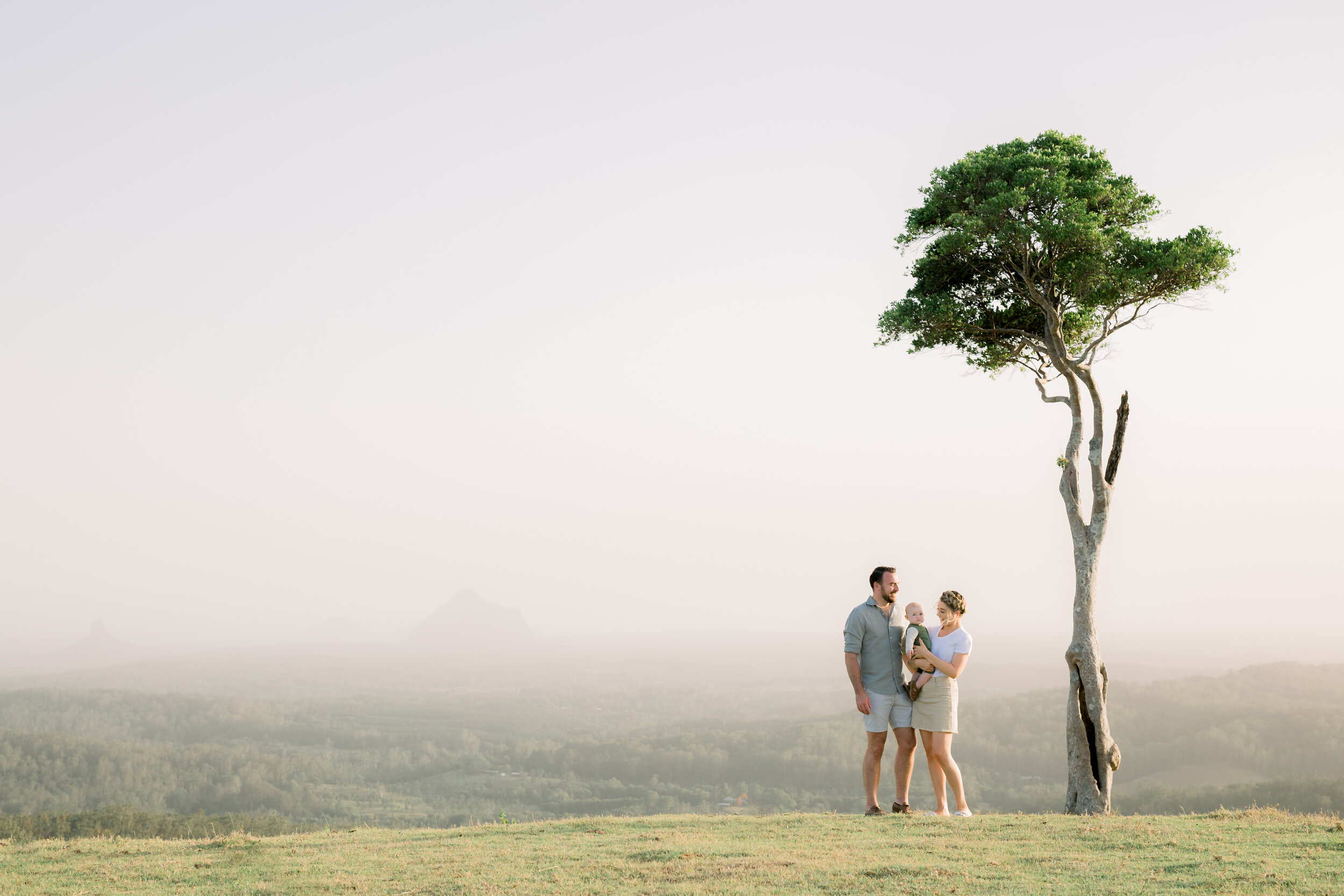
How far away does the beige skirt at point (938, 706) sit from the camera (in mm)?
10438

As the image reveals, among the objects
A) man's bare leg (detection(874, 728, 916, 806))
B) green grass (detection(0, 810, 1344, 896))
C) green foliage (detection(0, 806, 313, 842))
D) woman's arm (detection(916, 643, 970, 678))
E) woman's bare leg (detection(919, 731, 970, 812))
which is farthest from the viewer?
green foliage (detection(0, 806, 313, 842))

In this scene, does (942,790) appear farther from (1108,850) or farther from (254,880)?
(254,880)

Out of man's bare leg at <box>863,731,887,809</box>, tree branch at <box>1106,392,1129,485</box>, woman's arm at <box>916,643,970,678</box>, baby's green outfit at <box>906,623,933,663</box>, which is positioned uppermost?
tree branch at <box>1106,392,1129,485</box>

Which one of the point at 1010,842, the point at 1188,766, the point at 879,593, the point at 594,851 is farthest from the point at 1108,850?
the point at 1188,766

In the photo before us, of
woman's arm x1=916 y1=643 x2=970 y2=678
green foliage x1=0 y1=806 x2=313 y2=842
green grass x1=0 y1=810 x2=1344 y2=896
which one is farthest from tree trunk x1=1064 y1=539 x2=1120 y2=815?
green foliage x1=0 y1=806 x2=313 y2=842

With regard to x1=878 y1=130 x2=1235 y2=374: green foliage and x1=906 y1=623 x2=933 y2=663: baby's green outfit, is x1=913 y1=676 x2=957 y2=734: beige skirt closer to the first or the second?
x1=906 y1=623 x2=933 y2=663: baby's green outfit

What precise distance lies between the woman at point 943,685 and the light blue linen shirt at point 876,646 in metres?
0.36

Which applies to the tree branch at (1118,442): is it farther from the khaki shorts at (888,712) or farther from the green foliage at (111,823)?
the green foliage at (111,823)

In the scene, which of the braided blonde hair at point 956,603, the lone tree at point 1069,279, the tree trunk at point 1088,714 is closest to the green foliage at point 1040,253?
the lone tree at point 1069,279

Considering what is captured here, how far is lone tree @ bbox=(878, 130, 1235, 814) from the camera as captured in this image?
47.3 feet

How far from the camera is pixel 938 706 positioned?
1054 centimetres

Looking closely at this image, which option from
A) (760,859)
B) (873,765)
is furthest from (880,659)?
(760,859)

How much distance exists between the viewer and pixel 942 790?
33.7 ft

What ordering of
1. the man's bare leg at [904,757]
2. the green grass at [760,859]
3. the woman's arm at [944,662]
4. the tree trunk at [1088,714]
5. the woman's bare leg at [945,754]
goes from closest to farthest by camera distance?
the green grass at [760,859] < the woman's arm at [944,662] < the woman's bare leg at [945,754] < the man's bare leg at [904,757] < the tree trunk at [1088,714]
